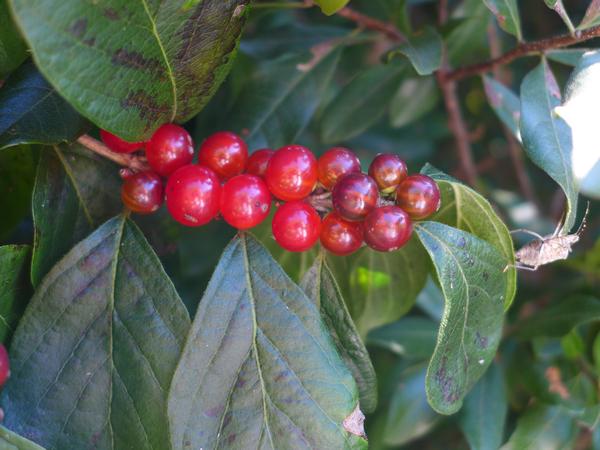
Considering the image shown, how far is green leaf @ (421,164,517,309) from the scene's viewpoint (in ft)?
3.25

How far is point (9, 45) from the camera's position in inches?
35.3

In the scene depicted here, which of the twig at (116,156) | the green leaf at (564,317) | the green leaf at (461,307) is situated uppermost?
the twig at (116,156)

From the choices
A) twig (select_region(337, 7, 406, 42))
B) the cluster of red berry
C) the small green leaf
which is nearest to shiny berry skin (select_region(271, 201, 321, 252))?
the cluster of red berry

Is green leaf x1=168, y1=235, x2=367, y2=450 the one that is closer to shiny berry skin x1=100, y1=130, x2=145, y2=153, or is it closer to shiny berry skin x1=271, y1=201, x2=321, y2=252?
shiny berry skin x1=271, y1=201, x2=321, y2=252

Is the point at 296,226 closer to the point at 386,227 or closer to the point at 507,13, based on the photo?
the point at 386,227

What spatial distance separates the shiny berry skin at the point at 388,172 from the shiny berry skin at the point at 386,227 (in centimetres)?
5

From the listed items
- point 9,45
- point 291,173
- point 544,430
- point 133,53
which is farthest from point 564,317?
point 9,45

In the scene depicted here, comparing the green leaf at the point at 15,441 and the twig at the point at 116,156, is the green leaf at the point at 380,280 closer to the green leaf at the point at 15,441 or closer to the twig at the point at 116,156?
the twig at the point at 116,156

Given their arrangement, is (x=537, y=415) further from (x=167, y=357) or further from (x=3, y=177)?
(x=3, y=177)

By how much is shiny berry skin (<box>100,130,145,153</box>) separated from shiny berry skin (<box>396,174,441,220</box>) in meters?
0.38

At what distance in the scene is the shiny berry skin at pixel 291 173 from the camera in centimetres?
92

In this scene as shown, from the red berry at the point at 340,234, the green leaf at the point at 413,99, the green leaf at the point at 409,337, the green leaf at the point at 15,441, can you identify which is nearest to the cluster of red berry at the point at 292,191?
the red berry at the point at 340,234

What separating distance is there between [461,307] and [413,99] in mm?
1018

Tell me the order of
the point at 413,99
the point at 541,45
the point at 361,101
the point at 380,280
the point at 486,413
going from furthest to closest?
the point at 413,99 → the point at 361,101 → the point at 486,413 → the point at 380,280 → the point at 541,45
